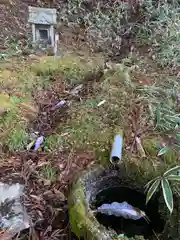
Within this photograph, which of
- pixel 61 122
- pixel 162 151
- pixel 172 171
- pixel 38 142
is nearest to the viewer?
pixel 172 171

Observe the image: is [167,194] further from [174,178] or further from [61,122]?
[61,122]

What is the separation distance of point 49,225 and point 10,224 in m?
0.29

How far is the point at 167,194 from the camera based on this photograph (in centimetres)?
220

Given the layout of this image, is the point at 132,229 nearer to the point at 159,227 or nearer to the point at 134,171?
the point at 159,227

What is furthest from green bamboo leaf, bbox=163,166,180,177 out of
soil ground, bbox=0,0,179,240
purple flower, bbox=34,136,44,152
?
purple flower, bbox=34,136,44,152

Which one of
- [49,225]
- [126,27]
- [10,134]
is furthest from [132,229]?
[126,27]

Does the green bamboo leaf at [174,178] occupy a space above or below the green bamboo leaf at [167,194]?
above

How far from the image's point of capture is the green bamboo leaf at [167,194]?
7.06 feet

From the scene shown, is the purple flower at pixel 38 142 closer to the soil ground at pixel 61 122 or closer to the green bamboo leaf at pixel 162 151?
the soil ground at pixel 61 122

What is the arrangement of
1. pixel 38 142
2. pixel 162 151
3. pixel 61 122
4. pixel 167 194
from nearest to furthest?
pixel 167 194, pixel 162 151, pixel 38 142, pixel 61 122

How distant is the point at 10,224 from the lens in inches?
86.4

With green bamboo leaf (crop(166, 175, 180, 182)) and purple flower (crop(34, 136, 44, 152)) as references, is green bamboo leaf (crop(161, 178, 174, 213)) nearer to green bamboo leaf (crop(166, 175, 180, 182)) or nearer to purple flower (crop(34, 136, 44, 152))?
green bamboo leaf (crop(166, 175, 180, 182))

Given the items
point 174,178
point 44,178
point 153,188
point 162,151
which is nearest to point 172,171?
point 174,178

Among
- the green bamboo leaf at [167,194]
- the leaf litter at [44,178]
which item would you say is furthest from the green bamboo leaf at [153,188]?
the leaf litter at [44,178]
